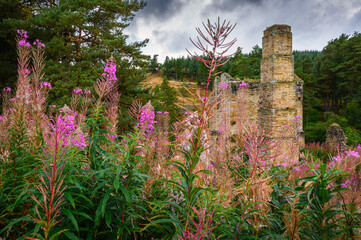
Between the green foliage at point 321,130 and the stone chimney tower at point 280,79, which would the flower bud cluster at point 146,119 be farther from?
the green foliage at point 321,130

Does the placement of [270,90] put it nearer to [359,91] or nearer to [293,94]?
[293,94]

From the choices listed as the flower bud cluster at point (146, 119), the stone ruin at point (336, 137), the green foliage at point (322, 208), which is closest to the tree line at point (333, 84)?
the stone ruin at point (336, 137)

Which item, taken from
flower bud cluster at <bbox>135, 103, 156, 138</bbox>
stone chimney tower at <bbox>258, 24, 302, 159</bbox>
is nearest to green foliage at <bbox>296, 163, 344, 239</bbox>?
flower bud cluster at <bbox>135, 103, 156, 138</bbox>

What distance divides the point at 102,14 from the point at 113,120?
538 inches

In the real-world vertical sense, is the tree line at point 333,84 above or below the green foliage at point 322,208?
above

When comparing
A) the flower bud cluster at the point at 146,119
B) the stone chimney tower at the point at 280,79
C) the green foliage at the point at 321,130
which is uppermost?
the stone chimney tower at the point at 280,79

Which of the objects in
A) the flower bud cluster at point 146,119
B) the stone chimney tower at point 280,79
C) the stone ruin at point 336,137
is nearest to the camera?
the flower bud cluster at point 146,119

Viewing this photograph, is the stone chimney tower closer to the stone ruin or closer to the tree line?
the stone ruin

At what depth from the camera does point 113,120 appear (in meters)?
1.88

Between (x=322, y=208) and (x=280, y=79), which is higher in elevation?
(x=280, y=79)

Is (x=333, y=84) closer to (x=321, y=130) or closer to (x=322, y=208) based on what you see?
(x=321, y=130)

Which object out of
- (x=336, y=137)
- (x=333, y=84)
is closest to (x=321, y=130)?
(x=336, y=137)

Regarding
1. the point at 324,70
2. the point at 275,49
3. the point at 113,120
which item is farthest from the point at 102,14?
the point at 324,70

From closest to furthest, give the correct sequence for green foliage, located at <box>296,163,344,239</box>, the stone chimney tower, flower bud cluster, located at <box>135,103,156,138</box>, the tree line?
green foliage, located at <box>296,163,344,239</box>
flower bud cluster, located at <box>135,103,156,138</box>
the stone chimney tower
the tree line
